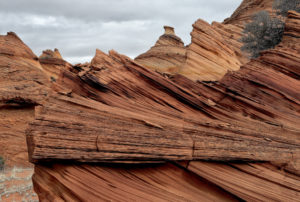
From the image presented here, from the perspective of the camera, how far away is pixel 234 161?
6828 mm

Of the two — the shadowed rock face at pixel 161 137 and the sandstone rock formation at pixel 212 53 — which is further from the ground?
the sandstone rock formation at pixel 212 53

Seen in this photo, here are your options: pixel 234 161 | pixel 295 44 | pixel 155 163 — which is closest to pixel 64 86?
pixel 155 163

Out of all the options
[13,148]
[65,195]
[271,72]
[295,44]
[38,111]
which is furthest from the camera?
[13,148]

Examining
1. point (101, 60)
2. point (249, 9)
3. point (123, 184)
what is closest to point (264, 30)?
point (249, 9)

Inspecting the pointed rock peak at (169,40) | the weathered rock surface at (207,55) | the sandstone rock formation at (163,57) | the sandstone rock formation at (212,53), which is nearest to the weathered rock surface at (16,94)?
the sandstone rock formation at (163,57)

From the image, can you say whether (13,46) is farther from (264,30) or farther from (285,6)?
(285,6)

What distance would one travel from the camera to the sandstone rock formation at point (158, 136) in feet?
20.8

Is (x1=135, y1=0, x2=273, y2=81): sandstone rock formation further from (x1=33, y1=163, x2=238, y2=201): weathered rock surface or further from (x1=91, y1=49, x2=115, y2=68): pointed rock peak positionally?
(x1=33, y1=163, x2=238, y2=201): weathered rock surface

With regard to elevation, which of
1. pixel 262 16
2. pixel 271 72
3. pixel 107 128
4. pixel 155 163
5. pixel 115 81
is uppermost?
pixel 262 16

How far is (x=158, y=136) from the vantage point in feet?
21.6

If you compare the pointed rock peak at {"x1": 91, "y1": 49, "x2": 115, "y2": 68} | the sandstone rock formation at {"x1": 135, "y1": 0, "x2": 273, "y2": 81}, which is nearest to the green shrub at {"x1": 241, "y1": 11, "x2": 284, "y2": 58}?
the sandstone rock formation at {"x1": 135, "y1": 0, "x2": 273, "y2": 81}

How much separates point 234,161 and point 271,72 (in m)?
3.84

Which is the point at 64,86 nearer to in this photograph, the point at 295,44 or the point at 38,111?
the point at 38,111

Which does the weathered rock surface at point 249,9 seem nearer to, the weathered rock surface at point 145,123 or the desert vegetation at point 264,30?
the desert vegetation at point 264,30
